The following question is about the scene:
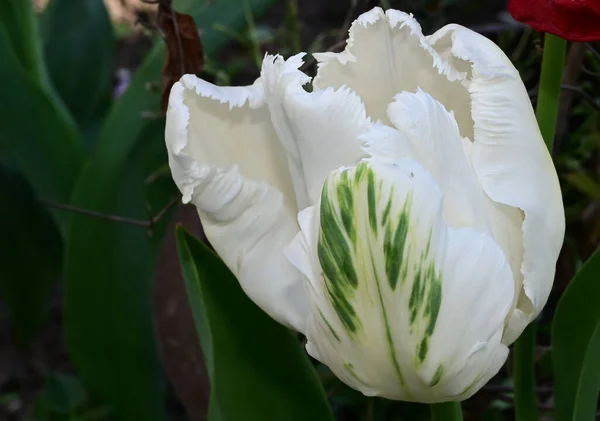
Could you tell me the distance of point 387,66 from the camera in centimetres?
33

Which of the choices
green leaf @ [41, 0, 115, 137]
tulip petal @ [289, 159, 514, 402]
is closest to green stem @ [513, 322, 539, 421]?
tulip petal @ [289, 159, 514, 402]

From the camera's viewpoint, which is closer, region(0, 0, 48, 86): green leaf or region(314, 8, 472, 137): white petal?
region(314, 8, 472, 137): white petal

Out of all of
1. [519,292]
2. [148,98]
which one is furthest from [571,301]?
[148,98]

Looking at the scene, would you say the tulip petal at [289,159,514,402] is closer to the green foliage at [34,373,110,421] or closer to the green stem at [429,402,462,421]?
the green stem at [429,402,462,421]

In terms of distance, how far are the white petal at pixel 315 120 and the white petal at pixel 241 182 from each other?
0.09ft

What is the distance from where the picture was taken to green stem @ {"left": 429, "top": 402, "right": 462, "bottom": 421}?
344 millimetres

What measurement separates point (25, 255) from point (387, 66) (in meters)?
0.88

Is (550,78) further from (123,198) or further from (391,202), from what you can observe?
(123,198)

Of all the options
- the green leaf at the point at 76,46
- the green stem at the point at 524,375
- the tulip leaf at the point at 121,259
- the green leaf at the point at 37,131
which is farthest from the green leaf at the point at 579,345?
the green leaf at the point at 76,46

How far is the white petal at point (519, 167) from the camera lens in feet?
0.96

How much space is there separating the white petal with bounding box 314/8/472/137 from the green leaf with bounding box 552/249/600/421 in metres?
0.11

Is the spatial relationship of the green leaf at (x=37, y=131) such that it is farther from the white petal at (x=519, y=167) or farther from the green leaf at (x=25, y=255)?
the white petal at (x=519, y=167)

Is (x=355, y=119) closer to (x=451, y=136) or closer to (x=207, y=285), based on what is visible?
(x=451, y=136)

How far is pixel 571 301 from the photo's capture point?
1.28 feet
